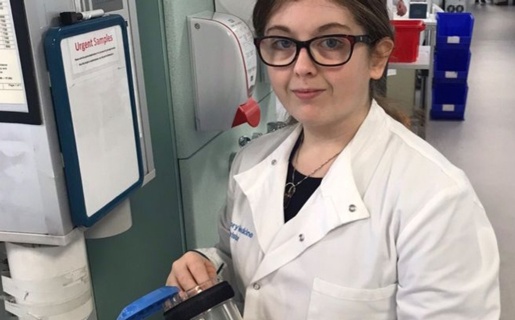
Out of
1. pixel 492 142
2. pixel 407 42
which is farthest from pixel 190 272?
pixel 492 142

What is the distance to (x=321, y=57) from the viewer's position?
2.93 feet

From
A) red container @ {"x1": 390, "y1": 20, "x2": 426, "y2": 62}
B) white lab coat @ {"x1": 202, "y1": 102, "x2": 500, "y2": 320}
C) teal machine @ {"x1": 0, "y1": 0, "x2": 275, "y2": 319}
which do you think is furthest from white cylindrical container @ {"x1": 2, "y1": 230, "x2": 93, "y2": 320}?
red container @ {"x1": 390, "y1": 20, "x2": 426, "y2": 62}

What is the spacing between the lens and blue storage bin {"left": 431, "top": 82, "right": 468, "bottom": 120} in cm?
471

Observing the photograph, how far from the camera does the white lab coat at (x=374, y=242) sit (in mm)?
830

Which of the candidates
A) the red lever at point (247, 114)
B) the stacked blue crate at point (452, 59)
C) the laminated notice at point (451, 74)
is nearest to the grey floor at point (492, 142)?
the stacked blue crate at point (452, 59)

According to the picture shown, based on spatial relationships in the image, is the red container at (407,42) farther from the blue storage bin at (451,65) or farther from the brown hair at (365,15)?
the brown hair at (365,15)

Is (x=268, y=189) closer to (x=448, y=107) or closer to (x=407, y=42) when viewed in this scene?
(x=407, y=42)

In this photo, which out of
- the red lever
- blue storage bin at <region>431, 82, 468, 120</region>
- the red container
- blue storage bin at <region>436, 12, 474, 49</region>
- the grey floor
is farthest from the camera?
blue storage bin at <region>431, 82, 468, 120</region>

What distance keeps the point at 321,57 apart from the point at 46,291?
572mm

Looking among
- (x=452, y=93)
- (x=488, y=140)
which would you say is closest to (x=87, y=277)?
(x=488, y=140)

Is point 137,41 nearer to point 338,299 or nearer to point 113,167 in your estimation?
point 113,167

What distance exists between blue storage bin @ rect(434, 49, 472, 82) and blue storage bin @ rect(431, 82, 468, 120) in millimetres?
57

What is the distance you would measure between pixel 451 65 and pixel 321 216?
4.07m

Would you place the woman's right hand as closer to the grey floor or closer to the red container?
the grey floor
